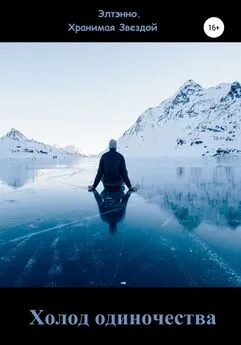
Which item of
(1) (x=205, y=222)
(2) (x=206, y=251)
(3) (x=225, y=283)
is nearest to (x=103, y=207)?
(1) (x=205, y=222)

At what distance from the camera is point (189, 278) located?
345 cm
